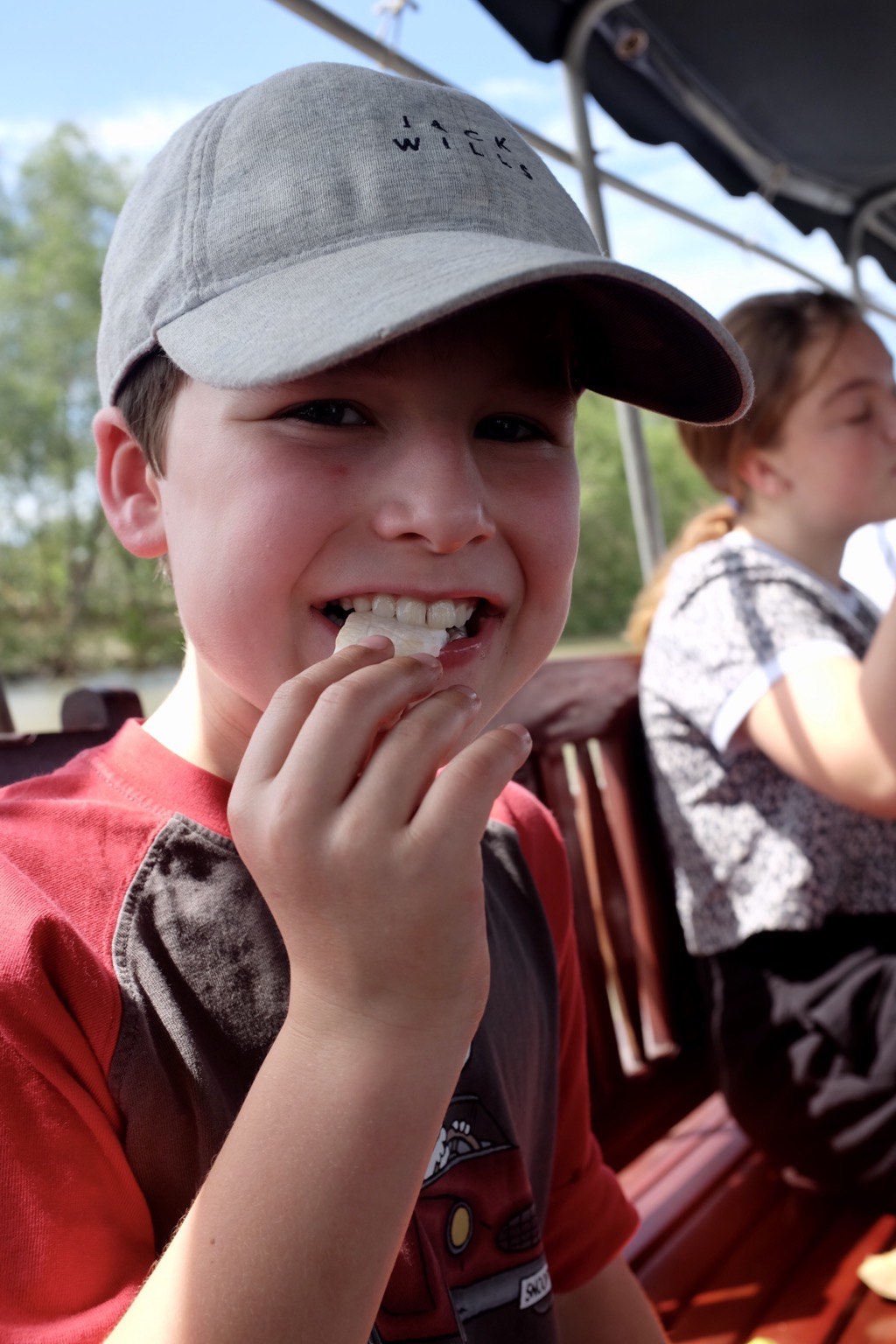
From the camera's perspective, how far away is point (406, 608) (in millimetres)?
932

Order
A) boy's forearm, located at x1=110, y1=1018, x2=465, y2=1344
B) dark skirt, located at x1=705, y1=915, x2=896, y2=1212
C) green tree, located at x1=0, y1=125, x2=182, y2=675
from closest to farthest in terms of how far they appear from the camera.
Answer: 1. boy's forearm, located at x1=110, y1=1018, x2=465, y2=1344
2. dark skirt, located at x1=705, y1=915, x2=896, y2=1212
3. green tree, located at x1=0, y1=125, x2=182, y2=675

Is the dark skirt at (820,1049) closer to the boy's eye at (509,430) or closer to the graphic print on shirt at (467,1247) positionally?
the graphic print on shirt at (467,1247)

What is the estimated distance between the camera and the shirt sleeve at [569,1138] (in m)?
1.26

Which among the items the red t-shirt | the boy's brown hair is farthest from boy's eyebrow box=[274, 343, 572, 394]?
the red t-shirt

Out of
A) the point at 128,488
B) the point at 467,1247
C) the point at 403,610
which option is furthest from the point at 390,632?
the point at 467,1247

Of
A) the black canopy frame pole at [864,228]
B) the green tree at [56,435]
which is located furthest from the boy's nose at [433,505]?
the green tree at [56,435]

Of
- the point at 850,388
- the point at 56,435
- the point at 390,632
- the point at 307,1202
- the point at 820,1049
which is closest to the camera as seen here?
the point at 307,1202

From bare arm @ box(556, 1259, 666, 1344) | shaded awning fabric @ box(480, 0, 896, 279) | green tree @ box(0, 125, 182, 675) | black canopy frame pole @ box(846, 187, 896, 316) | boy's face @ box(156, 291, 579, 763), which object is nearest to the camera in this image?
boy's face @ box(156, 291, 579, 763)

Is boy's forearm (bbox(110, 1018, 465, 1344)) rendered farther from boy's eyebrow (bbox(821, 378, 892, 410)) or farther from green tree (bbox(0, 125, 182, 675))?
green tree (bbox(0, 125, 182, 675))

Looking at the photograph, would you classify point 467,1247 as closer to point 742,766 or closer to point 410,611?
point 410,611

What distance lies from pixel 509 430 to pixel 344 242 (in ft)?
0.74

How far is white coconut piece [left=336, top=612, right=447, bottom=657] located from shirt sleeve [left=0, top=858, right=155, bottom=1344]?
0.32 m

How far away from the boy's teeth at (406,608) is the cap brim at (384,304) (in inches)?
8.0

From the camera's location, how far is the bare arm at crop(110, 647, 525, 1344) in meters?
0.70
